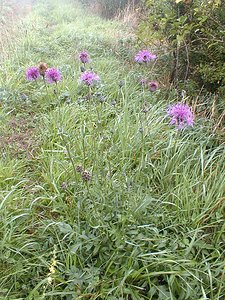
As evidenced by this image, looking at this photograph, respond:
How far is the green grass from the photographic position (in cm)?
143

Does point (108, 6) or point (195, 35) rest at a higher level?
point (195, 35)

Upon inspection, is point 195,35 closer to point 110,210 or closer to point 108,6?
point 110,210

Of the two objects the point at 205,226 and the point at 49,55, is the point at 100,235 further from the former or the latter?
the point at 49,55

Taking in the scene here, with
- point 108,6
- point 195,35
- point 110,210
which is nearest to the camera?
point 110,210

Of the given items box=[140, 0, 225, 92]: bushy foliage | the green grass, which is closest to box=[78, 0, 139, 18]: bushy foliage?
box=[140, 0, 225, 92]: bushy foliage

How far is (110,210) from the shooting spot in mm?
1651

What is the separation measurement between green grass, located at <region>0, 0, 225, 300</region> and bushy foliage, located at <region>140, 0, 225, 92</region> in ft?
2.54

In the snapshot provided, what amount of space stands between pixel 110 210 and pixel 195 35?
2626mm

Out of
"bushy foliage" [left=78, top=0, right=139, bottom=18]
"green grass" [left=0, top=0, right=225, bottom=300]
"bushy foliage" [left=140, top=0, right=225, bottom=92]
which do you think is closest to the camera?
"green grass" [left=0, top=0, right=225, bottom=300]

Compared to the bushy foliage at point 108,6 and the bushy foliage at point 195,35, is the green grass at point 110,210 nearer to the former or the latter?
the bushy foliage at point 195,35

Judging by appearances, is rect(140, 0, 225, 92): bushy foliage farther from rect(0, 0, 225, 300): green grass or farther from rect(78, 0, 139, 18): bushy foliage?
rect(78, 0, 139, 18): bushy foliage

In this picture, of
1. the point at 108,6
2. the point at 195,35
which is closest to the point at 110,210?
the point at 195,35

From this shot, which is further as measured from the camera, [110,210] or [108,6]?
[108,6]

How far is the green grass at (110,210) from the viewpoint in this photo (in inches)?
56.4
